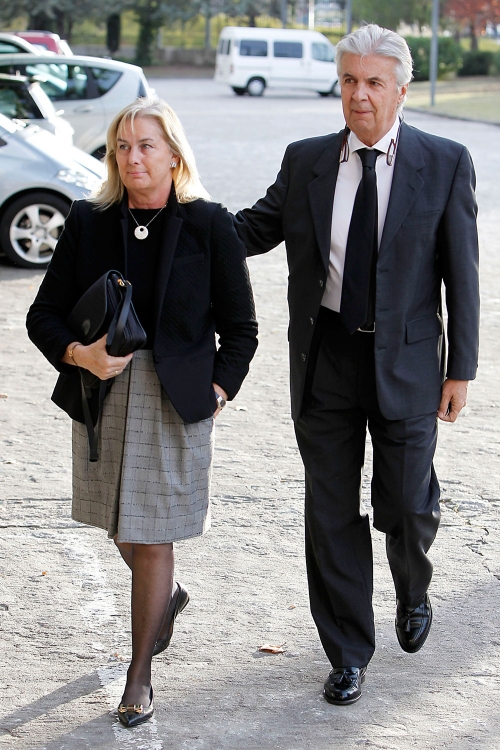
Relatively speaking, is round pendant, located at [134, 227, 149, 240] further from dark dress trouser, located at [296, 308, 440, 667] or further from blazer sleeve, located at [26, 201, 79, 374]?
dark dress trouser, located at [296, 308, 440, 667]

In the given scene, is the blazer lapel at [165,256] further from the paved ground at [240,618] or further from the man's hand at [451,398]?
the paved ground at [240,618]

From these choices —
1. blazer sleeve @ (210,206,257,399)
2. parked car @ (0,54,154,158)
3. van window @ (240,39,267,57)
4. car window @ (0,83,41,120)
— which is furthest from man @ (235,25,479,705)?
van window @ (240,39,267,57)

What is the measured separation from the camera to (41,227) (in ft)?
34.7

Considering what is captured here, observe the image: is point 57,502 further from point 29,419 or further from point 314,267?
point 314,267

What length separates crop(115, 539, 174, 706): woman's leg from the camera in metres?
3.36

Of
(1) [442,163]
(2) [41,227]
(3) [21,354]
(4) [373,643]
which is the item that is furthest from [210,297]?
(2) [41,227]

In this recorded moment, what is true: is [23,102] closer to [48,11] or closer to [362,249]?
[362,249]

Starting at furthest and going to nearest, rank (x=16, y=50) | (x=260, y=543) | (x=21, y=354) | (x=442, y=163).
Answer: (x=16, y=50) < (x=21, y=354) < (x=260, y=543) < (x=442, y=163)

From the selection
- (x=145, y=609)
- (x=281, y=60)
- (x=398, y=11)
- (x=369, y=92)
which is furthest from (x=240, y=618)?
(x=398, y=11)

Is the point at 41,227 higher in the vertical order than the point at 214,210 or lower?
lower

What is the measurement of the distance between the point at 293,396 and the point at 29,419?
121 inches

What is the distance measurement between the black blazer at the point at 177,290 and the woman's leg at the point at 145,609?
0.44 m

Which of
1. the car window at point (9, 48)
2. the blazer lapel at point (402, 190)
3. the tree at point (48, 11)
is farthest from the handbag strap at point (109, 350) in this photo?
the tree at point (48, 11)

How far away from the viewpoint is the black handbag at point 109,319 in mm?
3158
